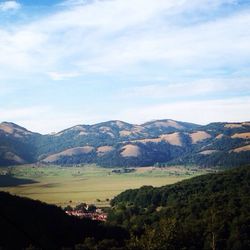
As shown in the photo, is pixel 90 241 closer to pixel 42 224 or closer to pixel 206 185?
pixel 42 224

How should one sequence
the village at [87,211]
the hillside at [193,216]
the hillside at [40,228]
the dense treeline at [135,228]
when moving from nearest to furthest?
1. the hillside at [193,216]
2. the dense treeline at [135,228]
3. the hillside at [40,228]
4. the village at [87,211]

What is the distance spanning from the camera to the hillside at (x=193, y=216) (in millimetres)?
74719

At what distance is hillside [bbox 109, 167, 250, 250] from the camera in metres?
74.7

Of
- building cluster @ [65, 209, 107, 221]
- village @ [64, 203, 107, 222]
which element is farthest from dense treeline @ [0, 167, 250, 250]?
village @ [64, 203, 107, 222]

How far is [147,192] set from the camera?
193 metres

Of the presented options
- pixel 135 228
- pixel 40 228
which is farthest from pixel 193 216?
pixel 40 228

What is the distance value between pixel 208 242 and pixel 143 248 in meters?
31.2

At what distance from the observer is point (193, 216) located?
122625 mm

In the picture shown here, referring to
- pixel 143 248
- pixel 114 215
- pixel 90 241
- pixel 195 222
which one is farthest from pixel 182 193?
pixel 143 248

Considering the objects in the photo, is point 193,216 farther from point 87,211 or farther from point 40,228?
point 87,211

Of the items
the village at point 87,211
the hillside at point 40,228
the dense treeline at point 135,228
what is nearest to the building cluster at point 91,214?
the village at point 87,211

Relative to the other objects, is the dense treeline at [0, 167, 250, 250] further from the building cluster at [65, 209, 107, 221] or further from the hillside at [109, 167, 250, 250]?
the building cluster at [65, 209, 107, 221]

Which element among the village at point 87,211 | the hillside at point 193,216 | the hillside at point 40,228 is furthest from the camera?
the village at point 87,211

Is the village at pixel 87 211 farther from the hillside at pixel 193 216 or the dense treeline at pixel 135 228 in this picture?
the hillside at pixel 193 216
